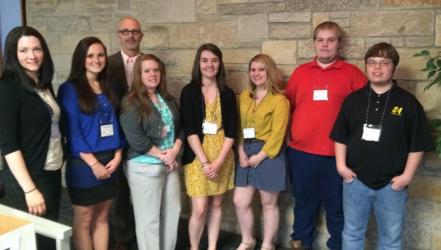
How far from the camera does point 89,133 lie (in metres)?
2.21

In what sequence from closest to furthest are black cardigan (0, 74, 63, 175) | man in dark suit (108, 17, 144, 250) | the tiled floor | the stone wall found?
1. black cardigan (0, 74, 63, 175)
2. the stone wall
3. man in dark suit (108, 17, 144, 250)
4. the tiled floor

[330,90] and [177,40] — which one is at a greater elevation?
[177,40]

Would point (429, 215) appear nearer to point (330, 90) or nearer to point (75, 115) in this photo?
point (330, 90)

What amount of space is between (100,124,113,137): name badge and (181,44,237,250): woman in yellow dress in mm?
463

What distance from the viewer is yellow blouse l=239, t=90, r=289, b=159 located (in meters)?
2.56

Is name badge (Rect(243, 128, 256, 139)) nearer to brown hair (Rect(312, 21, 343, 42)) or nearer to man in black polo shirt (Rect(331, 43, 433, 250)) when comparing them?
man in black polo shirt (Rect(331, 43, 433, 250))

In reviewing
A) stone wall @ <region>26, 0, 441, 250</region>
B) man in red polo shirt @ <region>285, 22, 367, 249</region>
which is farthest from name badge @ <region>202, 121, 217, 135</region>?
stone wall @ <region>26, 0, 441, 250</region>

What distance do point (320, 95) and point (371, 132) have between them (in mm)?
424

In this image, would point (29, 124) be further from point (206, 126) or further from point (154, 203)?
point (206, 126)

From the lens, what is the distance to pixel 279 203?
3062mm

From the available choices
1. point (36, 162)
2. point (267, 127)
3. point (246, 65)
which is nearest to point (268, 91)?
point (267, 127)

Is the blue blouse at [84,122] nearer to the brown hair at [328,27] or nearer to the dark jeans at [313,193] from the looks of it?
the dark jeans at [313,193]

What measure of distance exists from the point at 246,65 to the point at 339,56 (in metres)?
0.67

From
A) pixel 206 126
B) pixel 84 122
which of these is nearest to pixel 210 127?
pixel 206 126
